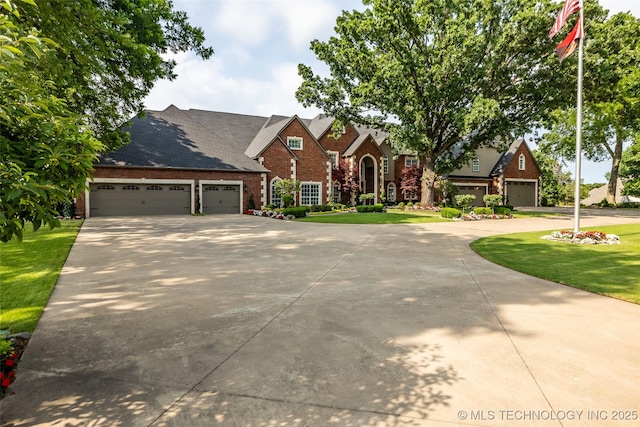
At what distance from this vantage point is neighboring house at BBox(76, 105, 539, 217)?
22781 millimetres

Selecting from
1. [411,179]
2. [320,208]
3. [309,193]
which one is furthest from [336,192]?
[411,179]

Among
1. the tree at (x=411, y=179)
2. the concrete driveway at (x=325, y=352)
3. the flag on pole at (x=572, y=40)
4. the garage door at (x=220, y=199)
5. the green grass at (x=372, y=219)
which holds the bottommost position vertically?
the concrete driveway at (x=325, y=352)

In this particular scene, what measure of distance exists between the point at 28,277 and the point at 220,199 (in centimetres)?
1941

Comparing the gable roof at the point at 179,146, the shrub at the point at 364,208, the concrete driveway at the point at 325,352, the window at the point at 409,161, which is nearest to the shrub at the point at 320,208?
the shrub at the point at 364,208

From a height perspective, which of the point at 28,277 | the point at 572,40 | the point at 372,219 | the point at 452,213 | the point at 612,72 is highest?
the point at 612,72

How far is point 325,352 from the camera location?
3609 millimetres

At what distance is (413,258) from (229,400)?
6789 mm

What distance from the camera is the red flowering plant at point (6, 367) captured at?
9.43ft

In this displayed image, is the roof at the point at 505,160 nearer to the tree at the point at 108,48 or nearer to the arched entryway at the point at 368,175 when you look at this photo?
the arched entryway at the point at 368,175

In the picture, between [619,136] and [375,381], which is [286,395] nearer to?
[375,381]

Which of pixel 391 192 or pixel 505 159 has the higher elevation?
pixel 505 159

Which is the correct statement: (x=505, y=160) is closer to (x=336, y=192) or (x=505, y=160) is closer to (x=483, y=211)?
(x=483, y=211)

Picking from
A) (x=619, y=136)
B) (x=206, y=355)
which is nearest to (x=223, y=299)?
(x=206, y=355)

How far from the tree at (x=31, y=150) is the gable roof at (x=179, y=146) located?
22.3m
